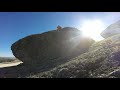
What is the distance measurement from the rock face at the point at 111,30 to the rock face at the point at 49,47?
81cm

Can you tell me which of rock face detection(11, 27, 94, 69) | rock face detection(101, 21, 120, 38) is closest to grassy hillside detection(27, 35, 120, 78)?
rock face detection(101, 21, 120, 38)

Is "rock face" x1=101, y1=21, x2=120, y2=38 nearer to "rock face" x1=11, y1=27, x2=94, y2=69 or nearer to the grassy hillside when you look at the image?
the grassy hillside

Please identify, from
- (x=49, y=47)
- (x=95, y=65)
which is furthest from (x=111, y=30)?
(x=49, y=47)

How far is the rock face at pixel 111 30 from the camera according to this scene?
964 centimetres

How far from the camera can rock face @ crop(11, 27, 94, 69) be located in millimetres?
11625

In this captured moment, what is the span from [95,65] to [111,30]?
90.3 inches

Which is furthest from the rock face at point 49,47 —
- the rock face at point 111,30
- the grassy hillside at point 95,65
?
the grassy hillside at point 95,65

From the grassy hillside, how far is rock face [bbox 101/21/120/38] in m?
0.47

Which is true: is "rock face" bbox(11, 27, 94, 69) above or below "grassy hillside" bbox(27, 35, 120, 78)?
above

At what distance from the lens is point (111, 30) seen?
1066cm

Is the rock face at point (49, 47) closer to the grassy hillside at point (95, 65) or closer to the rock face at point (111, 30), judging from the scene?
the rock face at point (111, 30)
